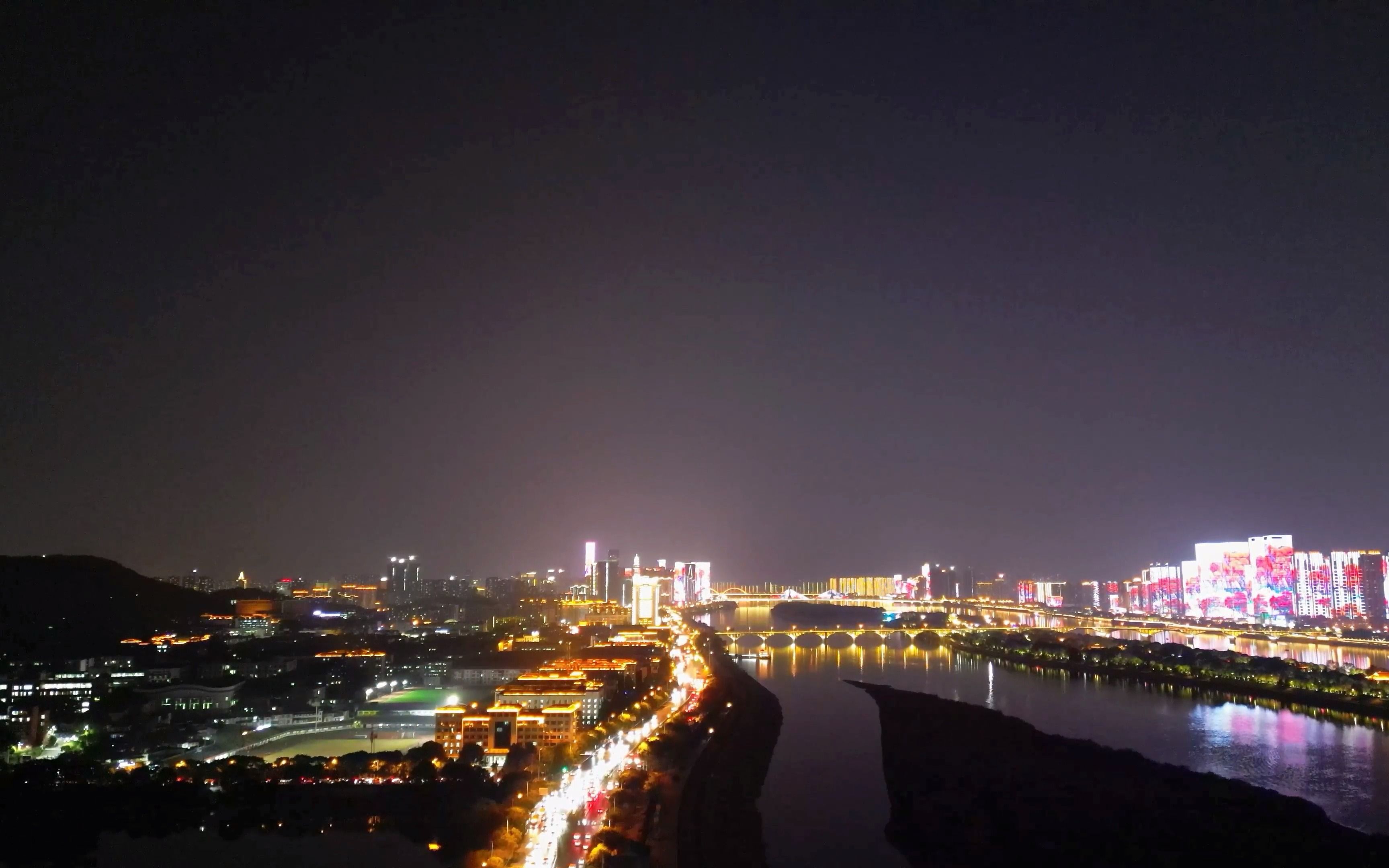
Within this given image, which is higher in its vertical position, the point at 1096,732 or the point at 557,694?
the point at 557,694

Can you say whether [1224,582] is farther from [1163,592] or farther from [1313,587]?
[1163,592]

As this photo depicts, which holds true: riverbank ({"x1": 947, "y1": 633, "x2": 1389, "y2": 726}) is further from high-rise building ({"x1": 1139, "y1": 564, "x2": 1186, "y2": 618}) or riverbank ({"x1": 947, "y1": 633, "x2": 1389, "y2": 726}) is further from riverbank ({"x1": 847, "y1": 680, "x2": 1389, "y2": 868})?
high-rise building ({"x1": 1139, "y1": 564, "x2": 1186, "y2": 618})

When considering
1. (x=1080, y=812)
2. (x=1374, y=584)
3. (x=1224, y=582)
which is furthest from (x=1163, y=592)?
(x=1080, y=812)

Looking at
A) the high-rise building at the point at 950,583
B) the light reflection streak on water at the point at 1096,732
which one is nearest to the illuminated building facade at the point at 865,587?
the high-rise building at the point at 950,583

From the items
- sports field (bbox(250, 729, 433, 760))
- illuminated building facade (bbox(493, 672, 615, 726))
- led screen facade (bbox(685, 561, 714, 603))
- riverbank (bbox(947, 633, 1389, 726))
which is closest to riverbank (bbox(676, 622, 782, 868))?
illuminated building facade (bbox(493, 672, 615, 726))

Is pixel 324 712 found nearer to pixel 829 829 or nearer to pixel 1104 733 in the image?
pixel 829 829

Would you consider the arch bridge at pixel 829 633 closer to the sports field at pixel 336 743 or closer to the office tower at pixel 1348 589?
the office tower at pixel 1348 589

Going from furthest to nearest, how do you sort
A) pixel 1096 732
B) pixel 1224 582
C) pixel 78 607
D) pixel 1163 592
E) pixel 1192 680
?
1. pixel 1163 592
2. pixel 1224 582
3. pixel 78 607
4. pixel 1192 680
5. pixel 1096 732
